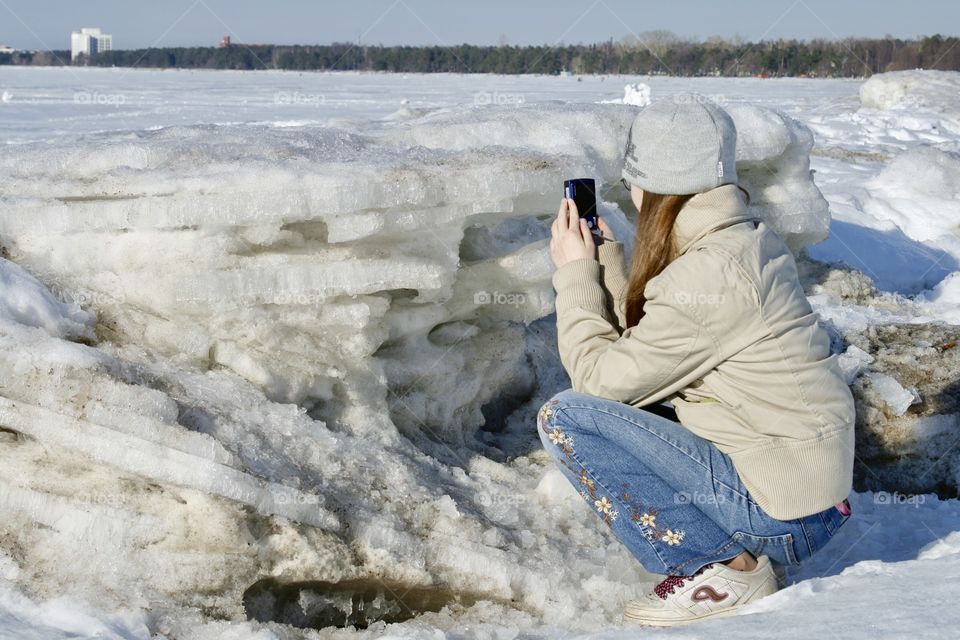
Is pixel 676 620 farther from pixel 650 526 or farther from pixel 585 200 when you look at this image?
pixel 585 200

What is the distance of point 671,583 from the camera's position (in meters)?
1.95

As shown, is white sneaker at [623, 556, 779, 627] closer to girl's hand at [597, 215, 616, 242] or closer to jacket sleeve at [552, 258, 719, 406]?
jacket sleeve at [552, 258, 719, 406]

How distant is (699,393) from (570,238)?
1.39ft

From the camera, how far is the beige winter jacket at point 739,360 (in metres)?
1.72

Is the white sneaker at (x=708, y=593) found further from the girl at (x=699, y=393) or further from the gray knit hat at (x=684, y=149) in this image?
the gray knit hat at (x=684, y=149)

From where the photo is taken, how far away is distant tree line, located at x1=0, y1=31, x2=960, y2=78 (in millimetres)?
47312

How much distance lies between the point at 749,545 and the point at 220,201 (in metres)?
1.49

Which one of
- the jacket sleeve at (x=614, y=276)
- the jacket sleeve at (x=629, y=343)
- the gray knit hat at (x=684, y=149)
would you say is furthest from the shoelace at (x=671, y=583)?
the gray knit hat at (x=684, y=149)

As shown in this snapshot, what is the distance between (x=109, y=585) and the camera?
1974mm

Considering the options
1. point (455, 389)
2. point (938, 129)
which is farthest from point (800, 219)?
point (938, 129)

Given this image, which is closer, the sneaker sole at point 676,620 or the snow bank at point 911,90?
the sneaker sole at point 676,620

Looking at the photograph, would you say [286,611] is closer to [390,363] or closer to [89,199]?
[390,363]

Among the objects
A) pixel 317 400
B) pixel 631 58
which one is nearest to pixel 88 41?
pixel 631 58

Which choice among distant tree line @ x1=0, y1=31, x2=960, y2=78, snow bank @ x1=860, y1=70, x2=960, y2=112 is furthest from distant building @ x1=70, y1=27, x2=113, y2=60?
snow bank @ x1=860, y1=70, x2=960, y2=112
